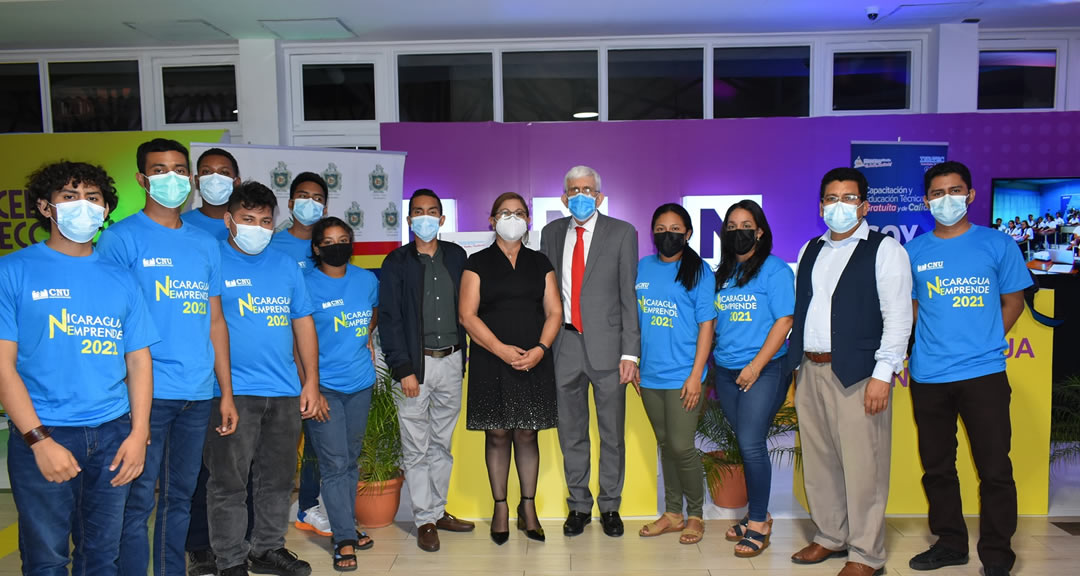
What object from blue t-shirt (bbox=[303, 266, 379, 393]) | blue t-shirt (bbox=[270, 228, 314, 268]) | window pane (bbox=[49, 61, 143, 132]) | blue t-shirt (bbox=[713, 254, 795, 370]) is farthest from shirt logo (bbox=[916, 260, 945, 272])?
window pane (bbox=[49, 61, 143, 132])

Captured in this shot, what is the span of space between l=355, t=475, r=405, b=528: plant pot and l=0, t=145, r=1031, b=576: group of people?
0.31 metres

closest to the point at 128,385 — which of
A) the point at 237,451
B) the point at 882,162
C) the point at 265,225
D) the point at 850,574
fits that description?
the point at 237,451

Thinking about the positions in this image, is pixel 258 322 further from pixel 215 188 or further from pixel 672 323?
pixel 672 323

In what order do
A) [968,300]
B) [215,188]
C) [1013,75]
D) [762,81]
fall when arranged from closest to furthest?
[968,300] < [215,188] < [1013,75] < [762,81]

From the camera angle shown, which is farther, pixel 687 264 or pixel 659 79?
pixel 659 79

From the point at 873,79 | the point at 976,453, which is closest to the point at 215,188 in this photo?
the point at 976,453

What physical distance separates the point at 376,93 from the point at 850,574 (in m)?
5.91

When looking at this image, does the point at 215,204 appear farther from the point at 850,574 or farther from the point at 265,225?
the point at 850,574

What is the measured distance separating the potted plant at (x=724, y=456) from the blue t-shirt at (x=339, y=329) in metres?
1.72

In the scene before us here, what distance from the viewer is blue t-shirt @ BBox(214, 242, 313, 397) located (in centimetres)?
276

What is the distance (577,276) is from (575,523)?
1.17m

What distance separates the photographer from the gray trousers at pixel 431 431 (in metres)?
3.34

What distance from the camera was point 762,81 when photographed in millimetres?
7090

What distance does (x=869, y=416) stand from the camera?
9.38ft
